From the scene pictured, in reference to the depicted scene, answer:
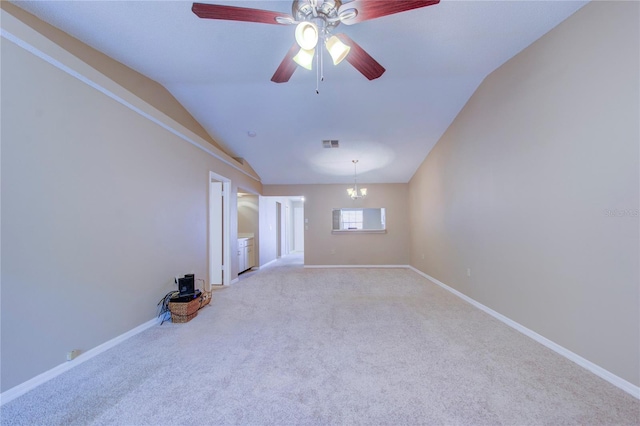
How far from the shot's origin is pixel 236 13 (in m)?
1.57

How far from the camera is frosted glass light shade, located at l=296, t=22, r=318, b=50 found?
1.55m

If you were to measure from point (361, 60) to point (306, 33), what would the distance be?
0.58 m

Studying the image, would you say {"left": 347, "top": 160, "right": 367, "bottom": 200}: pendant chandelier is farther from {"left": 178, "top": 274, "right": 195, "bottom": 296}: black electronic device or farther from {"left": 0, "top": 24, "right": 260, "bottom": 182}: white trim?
{"left": 178, "top": 274, "right": 195, "bottom": 296}: black electronic device

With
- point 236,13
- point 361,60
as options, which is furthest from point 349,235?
point 236,13

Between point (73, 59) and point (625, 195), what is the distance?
163 inches

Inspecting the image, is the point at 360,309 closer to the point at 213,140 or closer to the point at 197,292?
the point at 197,292

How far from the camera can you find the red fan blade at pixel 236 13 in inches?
59.5

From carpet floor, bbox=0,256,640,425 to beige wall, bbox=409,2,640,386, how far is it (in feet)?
1.25

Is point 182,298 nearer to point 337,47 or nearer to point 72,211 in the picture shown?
point 72,211

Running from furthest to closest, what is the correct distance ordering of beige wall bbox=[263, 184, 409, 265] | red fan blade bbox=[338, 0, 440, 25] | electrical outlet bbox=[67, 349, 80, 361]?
beige wall bbox=[263, 184, 409, 265] → electrical outlet bbox=[67, 349, 80, 361] → red fan blade bbox=[338, 0, 440, 25]

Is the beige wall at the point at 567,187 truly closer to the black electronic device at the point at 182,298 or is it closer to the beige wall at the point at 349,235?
the beige wall at the point at 349,235

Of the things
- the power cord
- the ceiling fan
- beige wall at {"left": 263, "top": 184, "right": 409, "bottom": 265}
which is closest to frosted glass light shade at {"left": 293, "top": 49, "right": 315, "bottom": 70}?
the ceiling fan

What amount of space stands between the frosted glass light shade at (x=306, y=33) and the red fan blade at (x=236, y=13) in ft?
0.53

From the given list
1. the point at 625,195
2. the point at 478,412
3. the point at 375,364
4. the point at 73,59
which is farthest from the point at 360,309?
the point at 73,59
